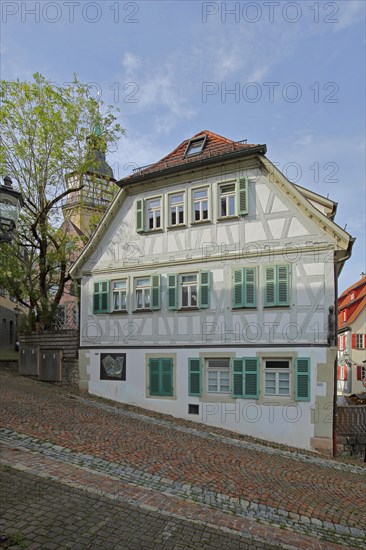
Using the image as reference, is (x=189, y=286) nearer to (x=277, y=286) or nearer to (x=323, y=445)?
(x=277, y=286)

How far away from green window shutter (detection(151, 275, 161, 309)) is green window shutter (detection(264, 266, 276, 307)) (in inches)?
156

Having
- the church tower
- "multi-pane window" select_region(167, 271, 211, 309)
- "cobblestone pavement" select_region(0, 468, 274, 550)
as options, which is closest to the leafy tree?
the church tower

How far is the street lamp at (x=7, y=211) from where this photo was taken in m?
6.07

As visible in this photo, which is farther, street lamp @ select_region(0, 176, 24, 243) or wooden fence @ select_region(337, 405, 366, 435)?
wooden fence @ select_region(337, 405, 366, 435)

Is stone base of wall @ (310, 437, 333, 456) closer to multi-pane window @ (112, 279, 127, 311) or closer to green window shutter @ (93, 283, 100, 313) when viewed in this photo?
multi-pane window @ (112, 279, 127, 311)

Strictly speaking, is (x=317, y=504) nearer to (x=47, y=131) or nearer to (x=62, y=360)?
(x=62, y=360)

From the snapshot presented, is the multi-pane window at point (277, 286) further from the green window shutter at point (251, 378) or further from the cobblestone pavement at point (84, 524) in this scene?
the cobblestone pavement at point (84, 524)

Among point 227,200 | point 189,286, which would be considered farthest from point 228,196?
point 189,286

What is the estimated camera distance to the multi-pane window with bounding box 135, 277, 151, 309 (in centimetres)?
1605

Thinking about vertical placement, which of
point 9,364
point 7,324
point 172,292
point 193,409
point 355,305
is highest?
point 172,292

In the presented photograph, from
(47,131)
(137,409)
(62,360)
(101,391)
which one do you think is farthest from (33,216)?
(137,409)

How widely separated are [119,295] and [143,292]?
1.13 meters

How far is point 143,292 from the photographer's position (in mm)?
16172

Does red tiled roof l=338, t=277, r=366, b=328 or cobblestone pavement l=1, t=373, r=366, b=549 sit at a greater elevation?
red tiled roof l=338, t=277, r=366, b=328
